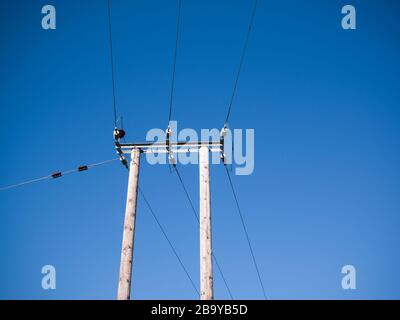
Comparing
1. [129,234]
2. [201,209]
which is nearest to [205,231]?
[201,209]

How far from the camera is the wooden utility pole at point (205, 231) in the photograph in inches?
287

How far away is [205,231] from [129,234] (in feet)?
5.57

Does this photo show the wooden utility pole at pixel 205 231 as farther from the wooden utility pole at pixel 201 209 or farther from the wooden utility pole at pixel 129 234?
the wooden utility pole at pixel 129 234

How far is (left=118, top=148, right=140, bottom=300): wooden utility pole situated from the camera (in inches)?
274

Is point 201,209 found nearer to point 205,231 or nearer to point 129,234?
point 205,231

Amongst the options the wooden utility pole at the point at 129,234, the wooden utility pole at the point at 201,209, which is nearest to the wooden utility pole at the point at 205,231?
the wooden utility pole at the point at 201,209

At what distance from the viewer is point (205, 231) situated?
779cm

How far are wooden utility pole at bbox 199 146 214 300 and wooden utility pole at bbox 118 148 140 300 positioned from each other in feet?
5.07

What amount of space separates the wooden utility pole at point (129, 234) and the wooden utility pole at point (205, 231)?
1546mm

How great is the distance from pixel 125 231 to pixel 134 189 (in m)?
1.02

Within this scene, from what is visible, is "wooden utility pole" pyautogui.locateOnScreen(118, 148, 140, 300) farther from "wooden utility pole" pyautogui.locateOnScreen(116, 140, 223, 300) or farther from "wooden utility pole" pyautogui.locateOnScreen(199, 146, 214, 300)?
"wooden utility pole" pyautogui.locateOnScreen(199, 146, 214, 300)
